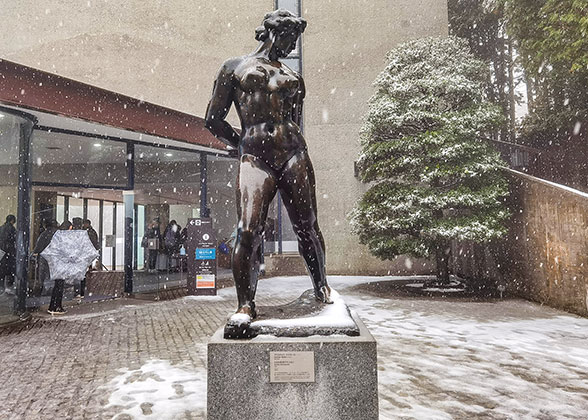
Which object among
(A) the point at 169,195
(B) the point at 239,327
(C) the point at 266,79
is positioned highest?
(A) the point at 169,195

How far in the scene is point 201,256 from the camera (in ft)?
33.3

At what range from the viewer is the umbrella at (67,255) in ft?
24.9

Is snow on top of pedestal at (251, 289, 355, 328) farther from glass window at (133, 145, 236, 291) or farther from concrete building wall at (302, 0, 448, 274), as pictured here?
concrete building wall at (302, 0, 448, 274)

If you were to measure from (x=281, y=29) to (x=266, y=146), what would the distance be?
0.87 metres

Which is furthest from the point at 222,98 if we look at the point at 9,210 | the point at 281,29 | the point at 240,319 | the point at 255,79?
the point at 9,210

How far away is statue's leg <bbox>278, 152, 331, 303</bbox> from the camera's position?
3008 mm

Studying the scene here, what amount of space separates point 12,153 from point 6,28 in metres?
11.7

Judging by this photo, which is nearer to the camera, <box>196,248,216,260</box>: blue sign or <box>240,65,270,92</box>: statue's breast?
<box>240,65,270,92</box>: statue's breast

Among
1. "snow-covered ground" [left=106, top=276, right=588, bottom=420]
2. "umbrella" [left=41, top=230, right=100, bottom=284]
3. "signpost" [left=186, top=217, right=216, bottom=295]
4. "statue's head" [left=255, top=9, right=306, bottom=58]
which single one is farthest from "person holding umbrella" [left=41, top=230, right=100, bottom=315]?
"statue's head" [left=255, top=9, right=306, bottom=58]

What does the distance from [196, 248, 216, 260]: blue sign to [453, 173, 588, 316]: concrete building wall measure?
6.99 m

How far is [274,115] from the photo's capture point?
295cm

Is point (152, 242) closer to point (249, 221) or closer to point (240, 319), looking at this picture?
point (249, 221)

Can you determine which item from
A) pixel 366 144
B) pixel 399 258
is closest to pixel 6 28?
pixel 366 144

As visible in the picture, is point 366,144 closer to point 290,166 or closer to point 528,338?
point 528,338
